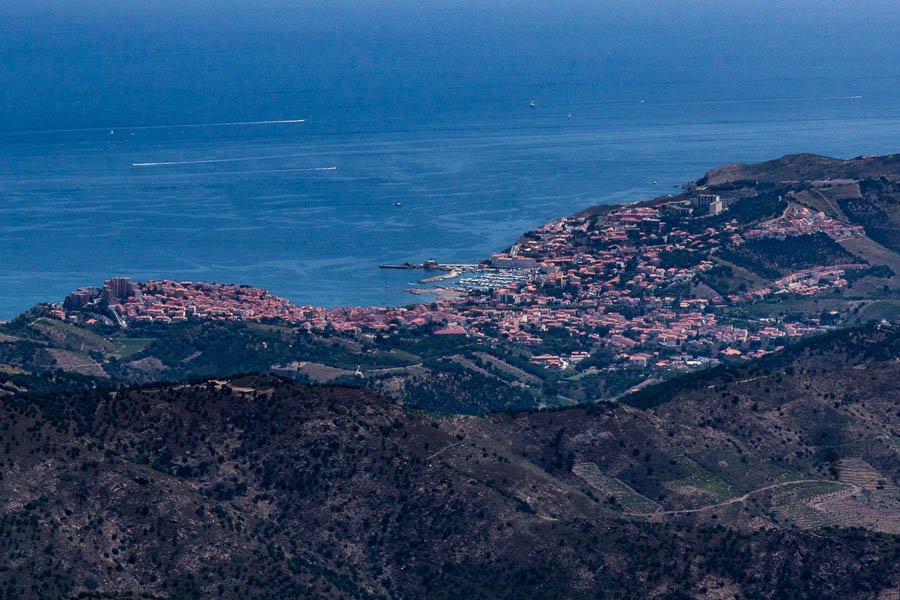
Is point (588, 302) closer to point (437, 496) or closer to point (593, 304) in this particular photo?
point (593, 304)

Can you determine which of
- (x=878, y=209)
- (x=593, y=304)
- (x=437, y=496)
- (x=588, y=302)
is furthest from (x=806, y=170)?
(x=437, y=496)

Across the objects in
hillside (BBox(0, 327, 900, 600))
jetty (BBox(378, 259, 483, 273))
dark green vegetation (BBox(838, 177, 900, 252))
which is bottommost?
jetty (BBox(378, 259, 483, 273))

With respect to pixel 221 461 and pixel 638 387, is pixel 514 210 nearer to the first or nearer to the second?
pixel 638 387

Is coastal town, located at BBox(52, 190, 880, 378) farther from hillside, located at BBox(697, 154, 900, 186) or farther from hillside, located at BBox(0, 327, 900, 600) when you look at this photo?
hillside, located at BBox(0, 327, 900, 600)

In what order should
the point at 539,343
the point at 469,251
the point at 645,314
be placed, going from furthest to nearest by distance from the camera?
the point at 469,251 → the point at 645,314 → the point at 539,343

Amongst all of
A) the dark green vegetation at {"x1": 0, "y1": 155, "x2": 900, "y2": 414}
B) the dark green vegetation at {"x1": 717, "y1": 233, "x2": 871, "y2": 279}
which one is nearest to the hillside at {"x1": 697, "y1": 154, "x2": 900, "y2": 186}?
the dark green vegetation at {"x1": 0, "y1": 155, "x2": 900, "y2": 414}

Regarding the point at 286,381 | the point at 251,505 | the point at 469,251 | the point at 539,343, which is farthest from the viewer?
the point at 469,251

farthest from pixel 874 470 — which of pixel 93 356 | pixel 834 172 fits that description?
pixel 834 172
